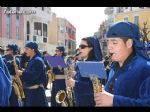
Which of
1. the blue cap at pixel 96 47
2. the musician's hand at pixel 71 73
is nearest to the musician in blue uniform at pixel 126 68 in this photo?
the blue cap at pixel 96 47

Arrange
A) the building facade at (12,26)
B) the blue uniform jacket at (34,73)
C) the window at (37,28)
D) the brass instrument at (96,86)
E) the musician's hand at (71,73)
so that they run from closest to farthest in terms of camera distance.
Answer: the brass instrument at (96,86)
the musician's hand at (71,73)
the blue uniform jacket at (34,73)
the building facade at (12,26)
the window at (37,28)

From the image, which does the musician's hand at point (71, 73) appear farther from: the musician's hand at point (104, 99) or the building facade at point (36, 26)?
the building facade at point (36, 26)

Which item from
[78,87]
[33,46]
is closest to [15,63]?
[33,46]

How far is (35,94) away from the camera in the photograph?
27.9 feet

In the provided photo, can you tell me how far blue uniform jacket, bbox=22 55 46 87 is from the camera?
8.38 metres

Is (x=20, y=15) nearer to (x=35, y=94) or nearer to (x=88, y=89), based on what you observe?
(x=35, y=94)

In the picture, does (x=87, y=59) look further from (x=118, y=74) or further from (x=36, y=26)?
(x=36, y=26)

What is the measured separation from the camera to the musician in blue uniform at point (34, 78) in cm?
841

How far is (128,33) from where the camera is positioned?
3.61 meters

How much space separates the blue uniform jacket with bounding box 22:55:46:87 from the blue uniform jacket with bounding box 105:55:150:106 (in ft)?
15.9

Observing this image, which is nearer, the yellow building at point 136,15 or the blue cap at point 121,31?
the blue cap at point 121,31
